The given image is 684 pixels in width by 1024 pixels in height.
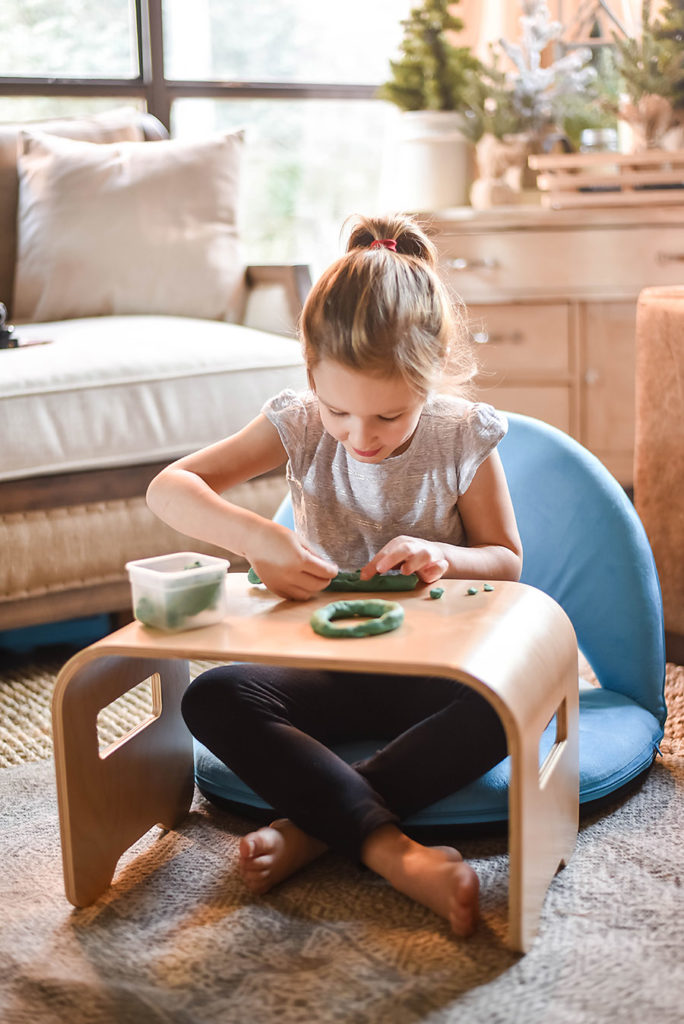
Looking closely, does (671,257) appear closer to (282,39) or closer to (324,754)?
(282,39)

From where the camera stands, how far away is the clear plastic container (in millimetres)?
1013

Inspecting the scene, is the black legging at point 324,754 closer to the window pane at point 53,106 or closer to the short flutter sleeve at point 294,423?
the short flutter sleeve at point 294,423

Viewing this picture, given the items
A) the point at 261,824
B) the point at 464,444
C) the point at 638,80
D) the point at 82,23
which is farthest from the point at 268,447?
the point at 82,23

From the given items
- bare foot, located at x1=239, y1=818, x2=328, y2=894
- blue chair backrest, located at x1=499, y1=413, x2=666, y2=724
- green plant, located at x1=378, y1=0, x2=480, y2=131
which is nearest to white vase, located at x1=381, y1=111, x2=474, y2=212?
green plant, located at x1=378, y1=0, x2=480, y2=131

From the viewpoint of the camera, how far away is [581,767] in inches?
47.2

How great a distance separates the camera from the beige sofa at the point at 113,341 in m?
1.75

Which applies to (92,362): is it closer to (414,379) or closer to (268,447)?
(268,447)

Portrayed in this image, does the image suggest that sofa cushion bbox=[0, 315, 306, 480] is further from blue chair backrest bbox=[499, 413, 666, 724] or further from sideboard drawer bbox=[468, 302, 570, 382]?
sideboard drawer bbox=[468, 302, 570, 382]

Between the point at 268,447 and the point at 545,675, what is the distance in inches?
18.0

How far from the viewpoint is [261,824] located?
124cm

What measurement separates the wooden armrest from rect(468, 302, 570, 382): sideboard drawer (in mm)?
525

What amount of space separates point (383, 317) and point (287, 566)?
0.26 meters

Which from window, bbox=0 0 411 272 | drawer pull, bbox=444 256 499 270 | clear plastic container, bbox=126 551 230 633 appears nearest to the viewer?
clear plastic container, bbox=126 551 230 633

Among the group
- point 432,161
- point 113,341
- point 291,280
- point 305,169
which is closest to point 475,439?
point 113,341
